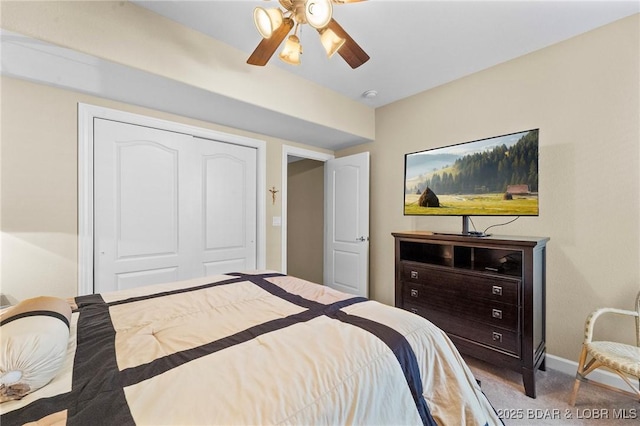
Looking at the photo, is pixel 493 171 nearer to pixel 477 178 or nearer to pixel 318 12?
pixel 477 178

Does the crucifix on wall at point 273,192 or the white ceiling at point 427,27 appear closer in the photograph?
the white ceiling at point 427,27

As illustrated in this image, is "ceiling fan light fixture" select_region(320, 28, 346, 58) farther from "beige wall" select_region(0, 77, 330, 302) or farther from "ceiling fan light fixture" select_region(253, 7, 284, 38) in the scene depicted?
"beige wall" select_region(0, 77, 330, 302)

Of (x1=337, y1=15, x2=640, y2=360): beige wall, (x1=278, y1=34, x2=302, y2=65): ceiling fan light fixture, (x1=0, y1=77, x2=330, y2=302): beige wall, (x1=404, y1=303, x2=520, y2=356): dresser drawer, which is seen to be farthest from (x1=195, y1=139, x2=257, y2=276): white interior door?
(x1=337, y1=15, x2=640, y2=360): beige wall

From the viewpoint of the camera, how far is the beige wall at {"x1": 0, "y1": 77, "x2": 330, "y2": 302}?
190cm

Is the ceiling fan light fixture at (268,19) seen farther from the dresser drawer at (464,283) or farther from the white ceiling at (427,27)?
the dresser drawer at (464,283)

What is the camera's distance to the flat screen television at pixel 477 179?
2125 mm

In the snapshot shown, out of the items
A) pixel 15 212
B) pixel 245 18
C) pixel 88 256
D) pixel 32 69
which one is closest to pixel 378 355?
pixel 245 18

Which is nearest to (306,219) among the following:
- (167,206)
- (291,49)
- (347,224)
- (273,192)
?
(347,224)

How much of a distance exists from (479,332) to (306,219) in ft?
10.3

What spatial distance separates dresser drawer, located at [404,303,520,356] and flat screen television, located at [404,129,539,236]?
0.73 metres

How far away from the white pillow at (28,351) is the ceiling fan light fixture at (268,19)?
63.6 inches

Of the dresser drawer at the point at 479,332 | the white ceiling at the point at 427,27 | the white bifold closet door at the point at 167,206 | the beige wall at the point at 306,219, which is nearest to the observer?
the white ceiling at the point at 427,27

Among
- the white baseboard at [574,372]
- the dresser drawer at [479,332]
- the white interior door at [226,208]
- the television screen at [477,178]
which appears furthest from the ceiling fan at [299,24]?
the white baseboard at [574,372]

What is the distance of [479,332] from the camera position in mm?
2086
